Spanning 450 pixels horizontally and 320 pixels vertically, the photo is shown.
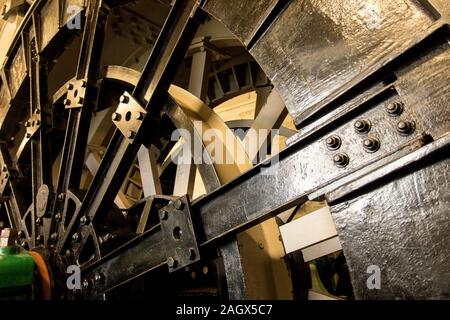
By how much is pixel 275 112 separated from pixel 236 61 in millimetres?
1501

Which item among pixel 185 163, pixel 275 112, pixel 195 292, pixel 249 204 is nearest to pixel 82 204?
pixel 185 163

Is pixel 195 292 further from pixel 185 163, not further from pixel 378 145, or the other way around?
pixel 378 145

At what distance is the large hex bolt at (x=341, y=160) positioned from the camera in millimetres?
914

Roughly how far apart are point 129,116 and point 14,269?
87 centimetres

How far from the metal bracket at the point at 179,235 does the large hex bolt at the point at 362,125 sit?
0.69 metres

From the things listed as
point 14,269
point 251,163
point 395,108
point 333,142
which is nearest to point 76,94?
point 14,269

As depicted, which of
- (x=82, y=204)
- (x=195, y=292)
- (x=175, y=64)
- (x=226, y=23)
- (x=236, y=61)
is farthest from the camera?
(x=236, y=61)

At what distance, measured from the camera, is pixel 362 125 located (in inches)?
35.0

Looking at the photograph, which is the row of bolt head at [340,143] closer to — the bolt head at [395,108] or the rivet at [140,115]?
the bolt head at [395,108]

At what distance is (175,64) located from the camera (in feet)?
5.08

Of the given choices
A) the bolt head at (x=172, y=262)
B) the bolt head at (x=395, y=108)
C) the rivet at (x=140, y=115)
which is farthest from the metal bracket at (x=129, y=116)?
the bolt head at (x=395, y=108)

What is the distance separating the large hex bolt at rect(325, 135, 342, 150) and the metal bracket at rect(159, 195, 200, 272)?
1.97ft

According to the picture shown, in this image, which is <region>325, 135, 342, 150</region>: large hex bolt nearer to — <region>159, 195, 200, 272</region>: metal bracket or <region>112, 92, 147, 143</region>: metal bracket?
<region>159, 195, 200, 272</region>: metal bracket
